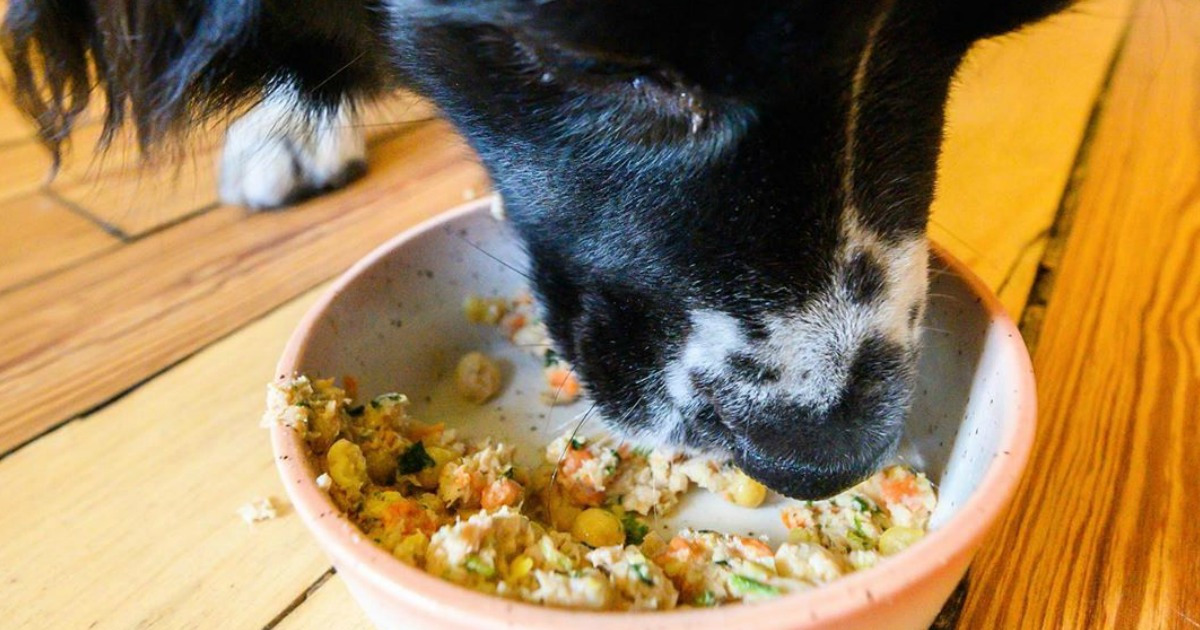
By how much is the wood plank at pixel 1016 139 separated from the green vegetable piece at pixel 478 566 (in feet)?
1.68

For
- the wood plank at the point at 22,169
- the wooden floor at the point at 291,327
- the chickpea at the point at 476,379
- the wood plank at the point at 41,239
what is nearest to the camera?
the wooden floor at the point at 291,327

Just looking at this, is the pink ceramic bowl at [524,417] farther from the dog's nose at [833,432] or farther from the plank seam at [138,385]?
the plank seam at [138,385]

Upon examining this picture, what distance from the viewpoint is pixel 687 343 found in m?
0.71

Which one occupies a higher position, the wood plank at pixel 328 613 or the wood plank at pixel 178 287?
the wood plank at pixel 328 613

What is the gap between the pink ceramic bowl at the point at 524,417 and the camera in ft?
1.58

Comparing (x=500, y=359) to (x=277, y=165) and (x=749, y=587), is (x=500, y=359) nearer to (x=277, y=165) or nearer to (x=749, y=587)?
(x=749, y=587)

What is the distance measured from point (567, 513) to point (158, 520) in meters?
0.39

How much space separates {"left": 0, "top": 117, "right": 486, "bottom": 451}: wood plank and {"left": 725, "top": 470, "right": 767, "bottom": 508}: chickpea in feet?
1.33

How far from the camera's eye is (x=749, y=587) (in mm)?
559

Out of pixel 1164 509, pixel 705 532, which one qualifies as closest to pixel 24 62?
pixel 705 532

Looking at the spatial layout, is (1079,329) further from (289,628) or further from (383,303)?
(289,628)

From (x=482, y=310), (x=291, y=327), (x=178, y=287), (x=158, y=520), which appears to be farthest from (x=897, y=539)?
(x=178, y=287)

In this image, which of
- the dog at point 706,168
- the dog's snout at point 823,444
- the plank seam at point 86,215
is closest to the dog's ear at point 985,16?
the dog at point 706,168

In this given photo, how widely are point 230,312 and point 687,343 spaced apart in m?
0.69
